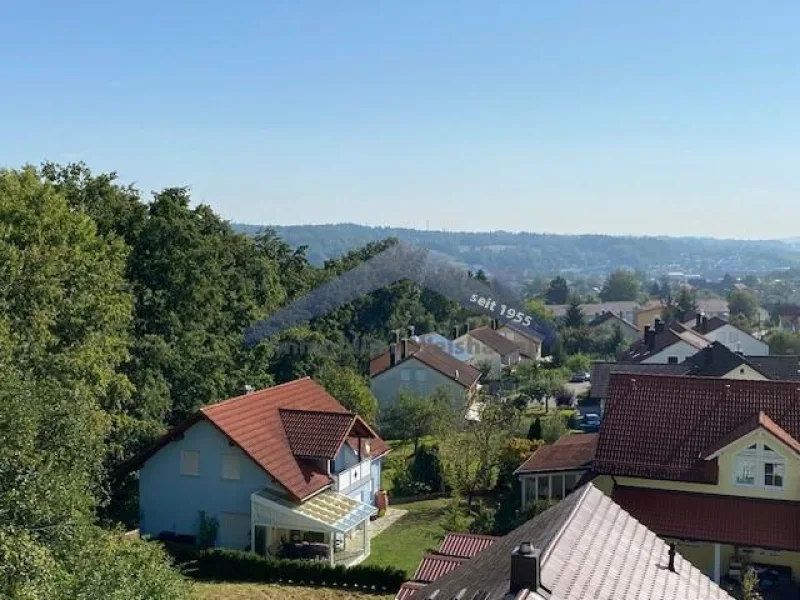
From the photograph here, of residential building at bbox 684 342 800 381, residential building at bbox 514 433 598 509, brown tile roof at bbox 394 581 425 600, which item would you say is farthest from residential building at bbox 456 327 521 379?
brown tile roof at bbox 394 581 425 600

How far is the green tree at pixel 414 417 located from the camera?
48.4 metres

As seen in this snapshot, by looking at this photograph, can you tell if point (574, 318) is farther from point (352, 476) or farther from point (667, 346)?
point (352, 476)

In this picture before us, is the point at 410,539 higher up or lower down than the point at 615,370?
lower down

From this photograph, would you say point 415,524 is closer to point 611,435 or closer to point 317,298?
point 611,435

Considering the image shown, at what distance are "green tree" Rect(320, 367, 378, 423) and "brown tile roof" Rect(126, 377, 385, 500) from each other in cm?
1327

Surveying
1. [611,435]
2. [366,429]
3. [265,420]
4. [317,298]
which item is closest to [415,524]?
[366,429]

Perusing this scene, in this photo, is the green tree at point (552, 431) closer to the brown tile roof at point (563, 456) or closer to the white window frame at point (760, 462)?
the brown tile roof at point (563, 456)

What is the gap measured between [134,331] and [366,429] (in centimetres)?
1295

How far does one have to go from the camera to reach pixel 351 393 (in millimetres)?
47062

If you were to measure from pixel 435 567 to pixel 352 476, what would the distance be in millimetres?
15482

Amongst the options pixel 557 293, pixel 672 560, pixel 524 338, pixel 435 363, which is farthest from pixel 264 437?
pixel 557 293

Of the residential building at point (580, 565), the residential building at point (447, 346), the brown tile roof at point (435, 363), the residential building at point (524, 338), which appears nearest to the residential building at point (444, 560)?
the residential building at point (580, 565)

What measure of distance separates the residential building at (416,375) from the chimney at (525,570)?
156ft

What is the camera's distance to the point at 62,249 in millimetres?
29656
